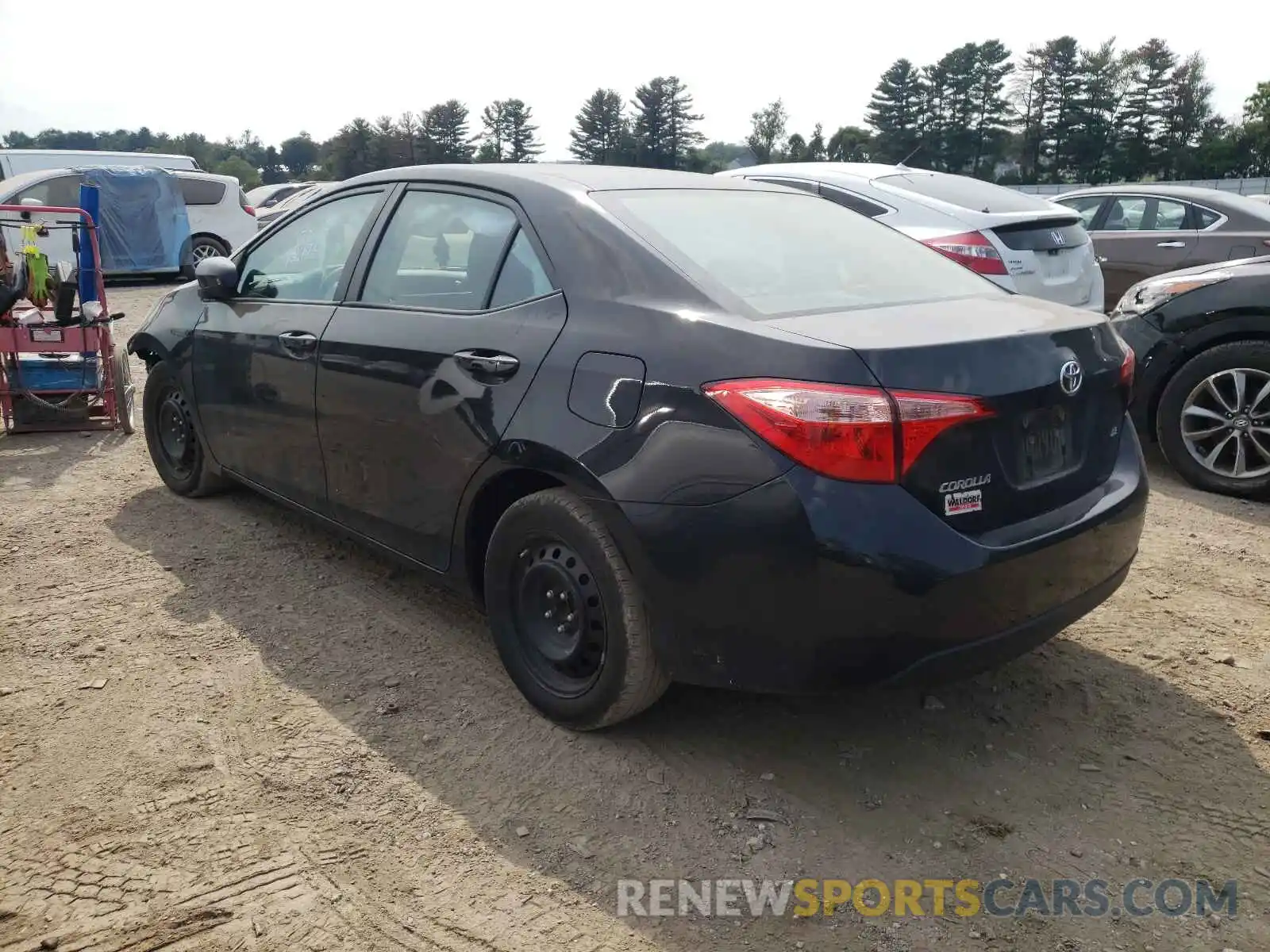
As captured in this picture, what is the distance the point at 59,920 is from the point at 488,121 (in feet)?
319

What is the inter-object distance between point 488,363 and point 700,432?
0.83 m

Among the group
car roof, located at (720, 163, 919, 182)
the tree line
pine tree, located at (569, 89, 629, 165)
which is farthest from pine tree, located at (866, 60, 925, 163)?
car roof, located at (720, 163, 919, 182)

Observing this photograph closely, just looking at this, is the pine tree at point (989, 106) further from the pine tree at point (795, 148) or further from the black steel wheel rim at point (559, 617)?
the black steel wheel rim at point (559, 617)

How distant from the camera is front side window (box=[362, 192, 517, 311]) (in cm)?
319

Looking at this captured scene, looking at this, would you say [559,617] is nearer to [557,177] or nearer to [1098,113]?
[557,177]

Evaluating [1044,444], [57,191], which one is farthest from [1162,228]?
[57,191]

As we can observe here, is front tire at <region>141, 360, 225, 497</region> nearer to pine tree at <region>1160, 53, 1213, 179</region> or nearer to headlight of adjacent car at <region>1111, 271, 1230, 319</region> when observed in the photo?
headlight of adjacent car at <region>1111, 271, 1230, 319</region>

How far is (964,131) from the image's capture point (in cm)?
8569

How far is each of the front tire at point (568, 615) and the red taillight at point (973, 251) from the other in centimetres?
429

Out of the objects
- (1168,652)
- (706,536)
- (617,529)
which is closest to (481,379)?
(617,529)

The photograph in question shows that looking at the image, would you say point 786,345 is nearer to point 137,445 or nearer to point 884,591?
point 884,591

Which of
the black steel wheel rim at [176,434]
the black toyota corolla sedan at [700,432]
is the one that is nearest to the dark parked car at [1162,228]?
the black toyota corolla sedan at [700,432]

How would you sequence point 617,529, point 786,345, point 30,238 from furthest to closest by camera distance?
point 30,238 < point 617,529 < point 786,345

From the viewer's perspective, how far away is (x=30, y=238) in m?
6.29
